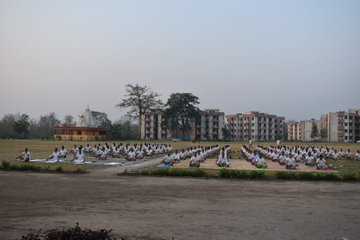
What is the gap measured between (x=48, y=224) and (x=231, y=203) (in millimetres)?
5010

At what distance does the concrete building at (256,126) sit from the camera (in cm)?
10444

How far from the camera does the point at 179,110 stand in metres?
78.4

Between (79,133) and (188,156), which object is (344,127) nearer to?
(79,133)

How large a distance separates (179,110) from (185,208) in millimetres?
68229

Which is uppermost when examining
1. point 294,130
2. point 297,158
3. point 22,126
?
point 294,130

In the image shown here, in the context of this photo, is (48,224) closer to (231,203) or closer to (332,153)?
(231,203)

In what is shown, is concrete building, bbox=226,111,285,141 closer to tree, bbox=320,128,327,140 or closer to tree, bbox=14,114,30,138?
tree, bbox=320,128,327,140

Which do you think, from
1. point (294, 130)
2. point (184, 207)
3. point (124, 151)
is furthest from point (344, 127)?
point (184, 207)

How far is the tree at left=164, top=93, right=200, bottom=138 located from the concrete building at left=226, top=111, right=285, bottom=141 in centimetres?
2842

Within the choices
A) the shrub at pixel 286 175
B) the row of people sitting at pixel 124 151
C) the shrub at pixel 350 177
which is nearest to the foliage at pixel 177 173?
the shrub at pixel 286 175

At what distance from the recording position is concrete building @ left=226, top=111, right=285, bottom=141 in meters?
104

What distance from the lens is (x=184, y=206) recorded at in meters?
10.6

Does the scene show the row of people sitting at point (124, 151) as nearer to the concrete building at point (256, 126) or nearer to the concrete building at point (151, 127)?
the concrete building at point (151, 127)

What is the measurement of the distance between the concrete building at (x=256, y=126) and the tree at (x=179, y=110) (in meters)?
28.4
